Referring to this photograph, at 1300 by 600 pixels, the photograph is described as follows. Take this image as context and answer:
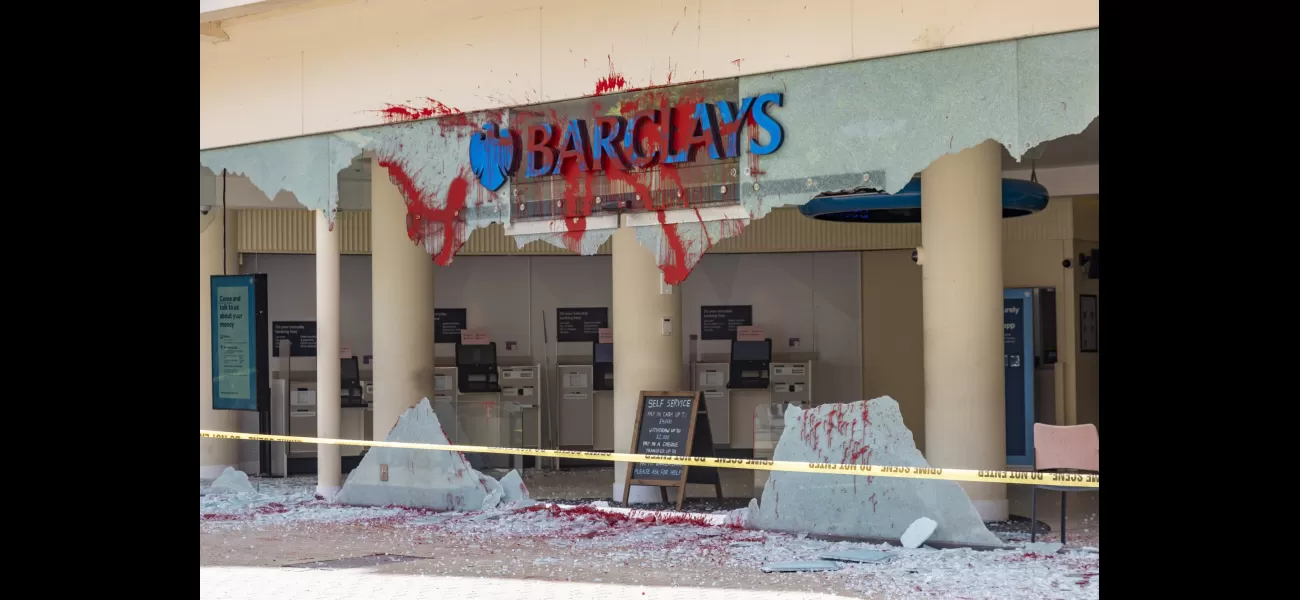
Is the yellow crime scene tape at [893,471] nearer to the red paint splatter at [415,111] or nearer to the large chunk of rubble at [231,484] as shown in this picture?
the red paint splatter at [415,111]

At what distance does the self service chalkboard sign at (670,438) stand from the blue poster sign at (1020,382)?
3450 mm

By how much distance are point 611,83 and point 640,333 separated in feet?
6.28

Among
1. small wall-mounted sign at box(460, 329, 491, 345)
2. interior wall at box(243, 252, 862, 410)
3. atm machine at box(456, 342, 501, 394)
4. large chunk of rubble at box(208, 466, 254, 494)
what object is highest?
interior wall at box(243, 252, 862, 410)

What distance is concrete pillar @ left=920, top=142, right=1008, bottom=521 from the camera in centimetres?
845

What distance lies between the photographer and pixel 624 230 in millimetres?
9805

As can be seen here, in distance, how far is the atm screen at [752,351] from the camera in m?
13.8

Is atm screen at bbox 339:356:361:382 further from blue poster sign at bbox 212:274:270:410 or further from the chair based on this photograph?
the chair

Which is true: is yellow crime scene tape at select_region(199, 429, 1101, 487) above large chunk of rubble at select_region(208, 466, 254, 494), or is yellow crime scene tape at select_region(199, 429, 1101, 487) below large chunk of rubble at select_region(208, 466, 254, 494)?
above

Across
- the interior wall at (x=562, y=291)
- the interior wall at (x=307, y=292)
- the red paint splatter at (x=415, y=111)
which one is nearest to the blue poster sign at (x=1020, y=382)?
the interior wall at (x=562, y=291)

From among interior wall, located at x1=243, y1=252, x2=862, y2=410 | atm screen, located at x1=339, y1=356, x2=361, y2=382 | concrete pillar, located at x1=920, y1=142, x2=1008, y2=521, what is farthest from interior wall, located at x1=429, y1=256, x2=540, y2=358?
concrete pillar, located at x1=920, y1=142, x2=1008, y2=521

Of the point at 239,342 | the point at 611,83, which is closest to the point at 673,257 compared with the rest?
the point at 611,83

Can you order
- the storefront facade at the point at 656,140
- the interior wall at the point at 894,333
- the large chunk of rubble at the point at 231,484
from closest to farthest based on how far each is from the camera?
the storefront facade at the point at 656,140
the large chunk of rubble at the point at 231,484
the interior wall at the point at 894,333

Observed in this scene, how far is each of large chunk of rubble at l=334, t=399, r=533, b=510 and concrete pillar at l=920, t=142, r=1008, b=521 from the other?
3.63 m
